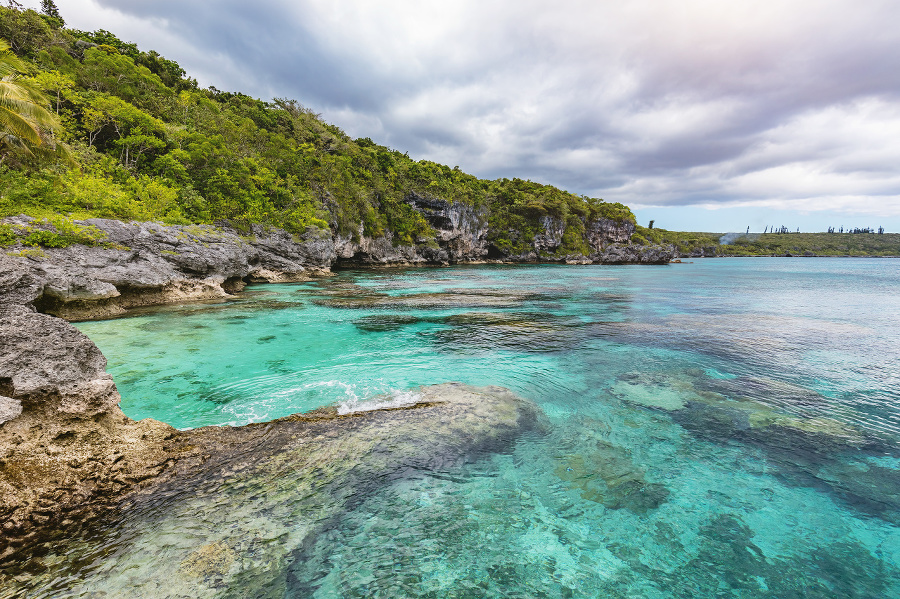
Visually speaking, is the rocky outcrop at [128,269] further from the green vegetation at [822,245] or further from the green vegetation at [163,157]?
the green vegetation at [822,245]

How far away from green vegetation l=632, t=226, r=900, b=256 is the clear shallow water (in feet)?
512

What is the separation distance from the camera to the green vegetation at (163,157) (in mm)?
18469

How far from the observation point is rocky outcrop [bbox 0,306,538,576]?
348cm

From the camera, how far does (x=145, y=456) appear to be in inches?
177

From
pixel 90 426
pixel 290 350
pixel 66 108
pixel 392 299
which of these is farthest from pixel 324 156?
A: pixel 90 426

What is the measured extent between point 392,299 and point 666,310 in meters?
16.6

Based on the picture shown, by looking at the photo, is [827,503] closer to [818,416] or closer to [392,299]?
[818,416]

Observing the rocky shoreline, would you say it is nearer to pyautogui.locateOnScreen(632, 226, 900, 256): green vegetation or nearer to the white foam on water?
the white foam on water

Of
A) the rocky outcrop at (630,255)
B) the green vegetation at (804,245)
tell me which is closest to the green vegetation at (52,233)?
the rocky outcrop at (630,255)

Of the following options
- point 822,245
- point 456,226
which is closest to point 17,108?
point 456,226

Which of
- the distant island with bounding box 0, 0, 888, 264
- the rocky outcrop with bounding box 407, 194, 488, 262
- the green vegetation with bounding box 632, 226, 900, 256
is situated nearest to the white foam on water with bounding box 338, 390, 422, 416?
the distant island with bounding box 0, 0, 888, 264

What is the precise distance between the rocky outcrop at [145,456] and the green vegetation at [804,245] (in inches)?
6464

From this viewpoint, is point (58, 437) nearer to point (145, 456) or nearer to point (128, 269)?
point (145, 456)

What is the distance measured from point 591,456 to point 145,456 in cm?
639
